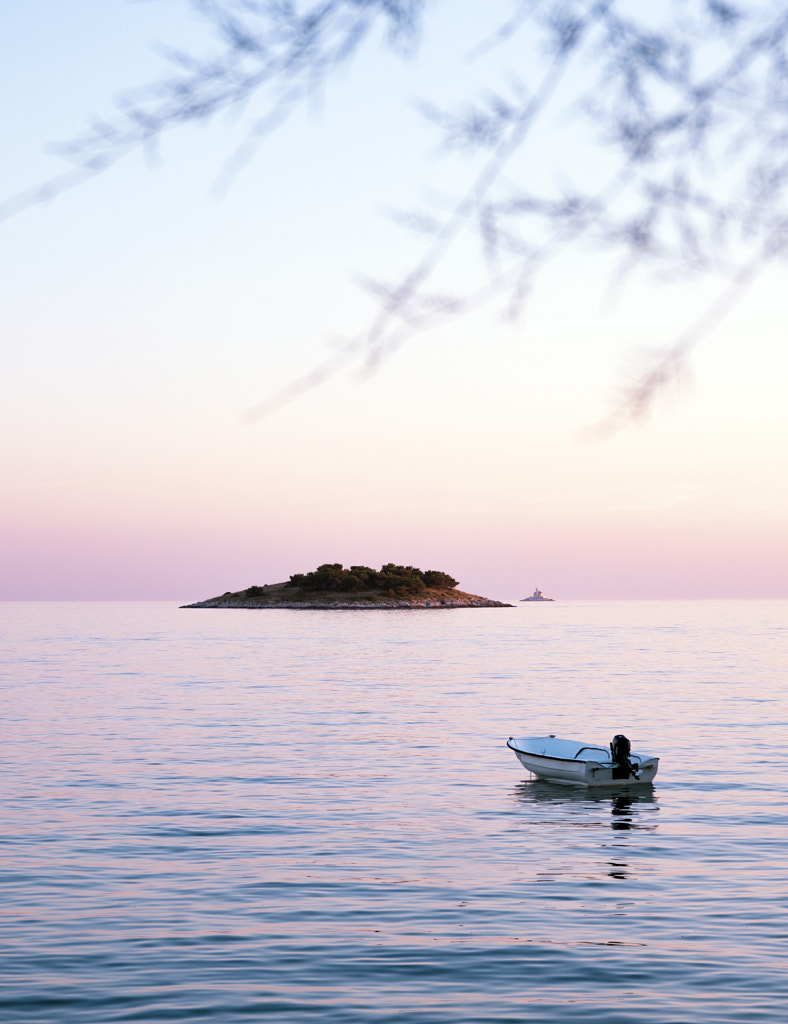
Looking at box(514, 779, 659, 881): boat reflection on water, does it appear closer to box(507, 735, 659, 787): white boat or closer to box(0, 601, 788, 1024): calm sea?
box(0, 601, 788, 1024): calm sea

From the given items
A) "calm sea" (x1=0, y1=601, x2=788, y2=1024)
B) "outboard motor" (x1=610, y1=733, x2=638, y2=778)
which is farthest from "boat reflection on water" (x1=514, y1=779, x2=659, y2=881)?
"outboard motor" (x1=610, y1=733, x2=638, y2=778)

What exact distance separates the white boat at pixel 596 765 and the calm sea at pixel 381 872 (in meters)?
0.77

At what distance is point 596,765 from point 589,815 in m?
3.14

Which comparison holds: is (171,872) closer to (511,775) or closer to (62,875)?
(62,875)

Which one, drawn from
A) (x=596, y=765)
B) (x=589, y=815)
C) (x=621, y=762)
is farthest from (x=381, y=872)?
(x=621, y=762)

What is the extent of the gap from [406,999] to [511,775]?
58.6 ft

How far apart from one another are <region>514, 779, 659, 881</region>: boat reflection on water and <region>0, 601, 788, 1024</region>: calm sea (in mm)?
110

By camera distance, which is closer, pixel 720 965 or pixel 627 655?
pixel 720 965

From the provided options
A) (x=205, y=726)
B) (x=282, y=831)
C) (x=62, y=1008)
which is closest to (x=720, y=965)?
(x=62, y=1008)

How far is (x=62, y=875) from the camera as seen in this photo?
749 inches

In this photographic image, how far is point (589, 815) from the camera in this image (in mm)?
26031

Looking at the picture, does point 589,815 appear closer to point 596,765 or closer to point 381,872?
point 596,765

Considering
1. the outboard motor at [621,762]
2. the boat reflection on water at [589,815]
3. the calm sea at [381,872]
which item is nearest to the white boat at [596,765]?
the outboard motor at [621,762]

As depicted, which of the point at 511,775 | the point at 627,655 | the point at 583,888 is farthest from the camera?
the point at 627,655
